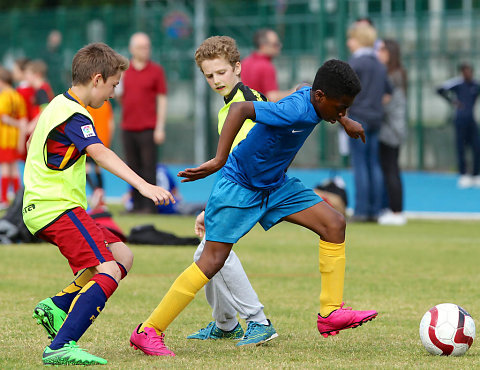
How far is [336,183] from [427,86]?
855 cm

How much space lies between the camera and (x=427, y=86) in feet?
68.7

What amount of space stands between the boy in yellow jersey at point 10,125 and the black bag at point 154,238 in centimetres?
511

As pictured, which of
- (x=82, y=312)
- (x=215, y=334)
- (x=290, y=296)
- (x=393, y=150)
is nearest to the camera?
(x=82, y=312)

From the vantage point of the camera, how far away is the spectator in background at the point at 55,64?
2441 centimetres

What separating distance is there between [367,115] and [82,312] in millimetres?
8162

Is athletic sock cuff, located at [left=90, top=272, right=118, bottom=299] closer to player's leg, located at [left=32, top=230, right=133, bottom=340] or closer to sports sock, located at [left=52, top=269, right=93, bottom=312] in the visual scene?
player's leg, located at [left=32, top=230, right=133, bottom=340]

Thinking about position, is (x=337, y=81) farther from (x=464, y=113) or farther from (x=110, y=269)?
(x=464, y=113)

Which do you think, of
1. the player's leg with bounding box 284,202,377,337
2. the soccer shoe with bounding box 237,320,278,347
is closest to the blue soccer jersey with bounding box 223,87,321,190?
the player's leg with bounding box 284,202,377,337

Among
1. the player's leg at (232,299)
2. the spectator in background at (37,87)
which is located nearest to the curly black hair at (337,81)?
the player's leg at (232,299)

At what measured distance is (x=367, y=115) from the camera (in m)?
12.5

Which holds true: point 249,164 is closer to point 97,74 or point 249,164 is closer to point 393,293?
point 97,74

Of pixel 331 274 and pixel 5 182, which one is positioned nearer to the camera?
pixel 331 274

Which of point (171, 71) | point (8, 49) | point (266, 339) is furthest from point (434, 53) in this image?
point (266, 339)

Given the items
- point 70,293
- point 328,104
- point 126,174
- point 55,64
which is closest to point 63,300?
point 70,293
